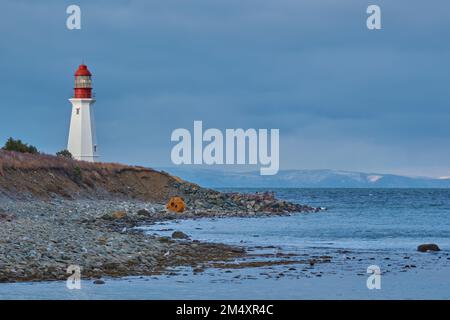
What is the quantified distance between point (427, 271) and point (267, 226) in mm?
23701

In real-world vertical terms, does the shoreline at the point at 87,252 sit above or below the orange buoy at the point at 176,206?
below

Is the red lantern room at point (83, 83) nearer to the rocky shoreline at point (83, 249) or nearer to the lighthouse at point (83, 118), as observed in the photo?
the lighthouse at point (83, 118)

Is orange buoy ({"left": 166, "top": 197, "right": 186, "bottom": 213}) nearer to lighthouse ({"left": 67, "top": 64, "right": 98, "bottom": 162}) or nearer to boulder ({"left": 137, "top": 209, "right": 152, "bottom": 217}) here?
boulder ({"left": 137, "top": 209, "right": 152, "bottom": 217})

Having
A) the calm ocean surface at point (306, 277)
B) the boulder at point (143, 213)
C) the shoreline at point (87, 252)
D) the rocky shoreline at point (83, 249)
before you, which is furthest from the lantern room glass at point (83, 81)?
the shoreline at point (87, 252)

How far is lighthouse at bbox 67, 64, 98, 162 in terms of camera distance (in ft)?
255

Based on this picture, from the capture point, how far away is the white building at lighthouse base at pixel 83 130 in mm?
77625

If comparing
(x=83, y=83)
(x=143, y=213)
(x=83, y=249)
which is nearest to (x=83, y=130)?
(x=83, y=83)

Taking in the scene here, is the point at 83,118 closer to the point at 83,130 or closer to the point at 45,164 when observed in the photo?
the point at 83,130

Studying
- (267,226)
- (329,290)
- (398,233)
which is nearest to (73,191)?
(267,226)

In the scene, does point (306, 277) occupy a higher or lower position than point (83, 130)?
lower

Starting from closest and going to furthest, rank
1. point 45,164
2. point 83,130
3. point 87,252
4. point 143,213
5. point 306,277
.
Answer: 1. point 306,277
2. point 87,252
3. point 143,213
4. point 45,164
5. point 83,130

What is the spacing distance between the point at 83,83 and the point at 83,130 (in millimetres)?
3849

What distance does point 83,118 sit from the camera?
77438 mm
